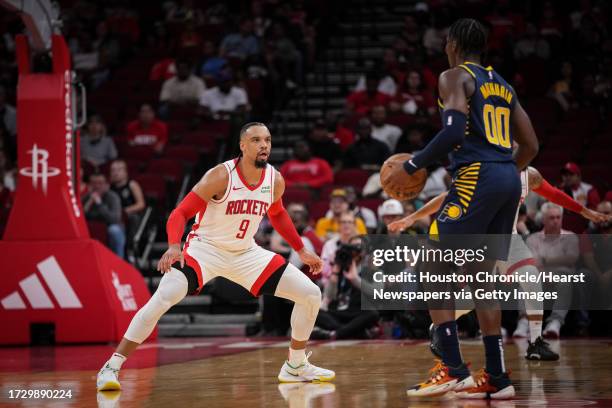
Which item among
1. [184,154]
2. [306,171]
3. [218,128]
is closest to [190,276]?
[306,171]

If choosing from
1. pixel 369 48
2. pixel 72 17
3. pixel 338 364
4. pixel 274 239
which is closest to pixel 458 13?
pixel 369 48

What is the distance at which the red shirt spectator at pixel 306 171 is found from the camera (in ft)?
45.9

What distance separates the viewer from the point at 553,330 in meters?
10.9

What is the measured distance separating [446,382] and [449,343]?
0.22 meters

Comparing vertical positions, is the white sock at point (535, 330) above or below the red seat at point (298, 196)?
below

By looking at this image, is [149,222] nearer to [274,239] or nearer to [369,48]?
[274,239]

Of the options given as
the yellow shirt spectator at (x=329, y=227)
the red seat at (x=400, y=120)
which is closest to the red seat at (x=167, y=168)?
the yellow shirt spectator at (x=329, y=227)

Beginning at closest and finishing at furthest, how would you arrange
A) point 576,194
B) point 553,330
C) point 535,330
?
point 535,330, point 553,330, point 576,194

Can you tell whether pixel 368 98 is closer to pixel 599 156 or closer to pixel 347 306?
pixel 599 156

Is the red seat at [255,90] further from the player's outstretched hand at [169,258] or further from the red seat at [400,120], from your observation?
the player's outstretched hand at [169,258]

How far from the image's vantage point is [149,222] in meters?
14.1

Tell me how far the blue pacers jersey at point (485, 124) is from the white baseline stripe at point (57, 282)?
6.36 meters

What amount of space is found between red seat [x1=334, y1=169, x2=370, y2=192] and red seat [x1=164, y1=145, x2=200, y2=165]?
7.25 feet

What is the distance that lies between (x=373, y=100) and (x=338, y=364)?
8.01 metres
